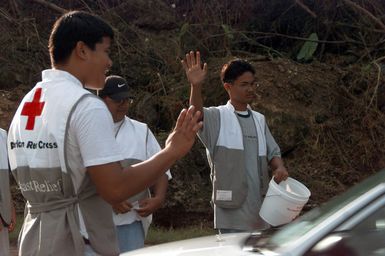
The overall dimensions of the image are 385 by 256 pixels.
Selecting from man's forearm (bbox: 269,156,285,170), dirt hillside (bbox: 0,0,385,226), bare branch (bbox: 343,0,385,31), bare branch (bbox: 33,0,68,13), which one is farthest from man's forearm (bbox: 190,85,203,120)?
bare branch (bbox: 33,0,68,13)

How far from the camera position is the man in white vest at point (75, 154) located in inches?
130

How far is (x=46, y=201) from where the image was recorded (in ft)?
11.3

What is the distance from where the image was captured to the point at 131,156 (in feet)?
17.5

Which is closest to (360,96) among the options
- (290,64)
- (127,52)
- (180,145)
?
(290,64)

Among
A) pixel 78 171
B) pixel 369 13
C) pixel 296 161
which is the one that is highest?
pixel 369 13

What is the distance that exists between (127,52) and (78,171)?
8.96 meters

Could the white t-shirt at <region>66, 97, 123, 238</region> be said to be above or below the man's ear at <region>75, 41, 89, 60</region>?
below

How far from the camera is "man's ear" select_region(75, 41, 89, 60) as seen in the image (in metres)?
3.46

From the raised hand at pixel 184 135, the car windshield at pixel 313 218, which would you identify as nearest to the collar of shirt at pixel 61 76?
the raised hand at pixel 184 135

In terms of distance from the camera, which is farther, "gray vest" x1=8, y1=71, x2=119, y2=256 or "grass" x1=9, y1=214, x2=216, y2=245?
"grass" x1=9, y1=214, x2=216, y2=245

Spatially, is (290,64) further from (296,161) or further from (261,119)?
(261,119)

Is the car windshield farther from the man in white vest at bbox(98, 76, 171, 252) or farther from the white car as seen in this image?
the man in white vest at bbox(98, 76, 171, 252)

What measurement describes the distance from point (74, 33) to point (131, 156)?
200 cm

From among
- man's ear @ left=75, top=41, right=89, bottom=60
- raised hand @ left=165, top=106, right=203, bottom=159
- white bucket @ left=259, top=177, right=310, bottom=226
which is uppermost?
man's ear @ left=75, top=41, right=89, bottom=60
